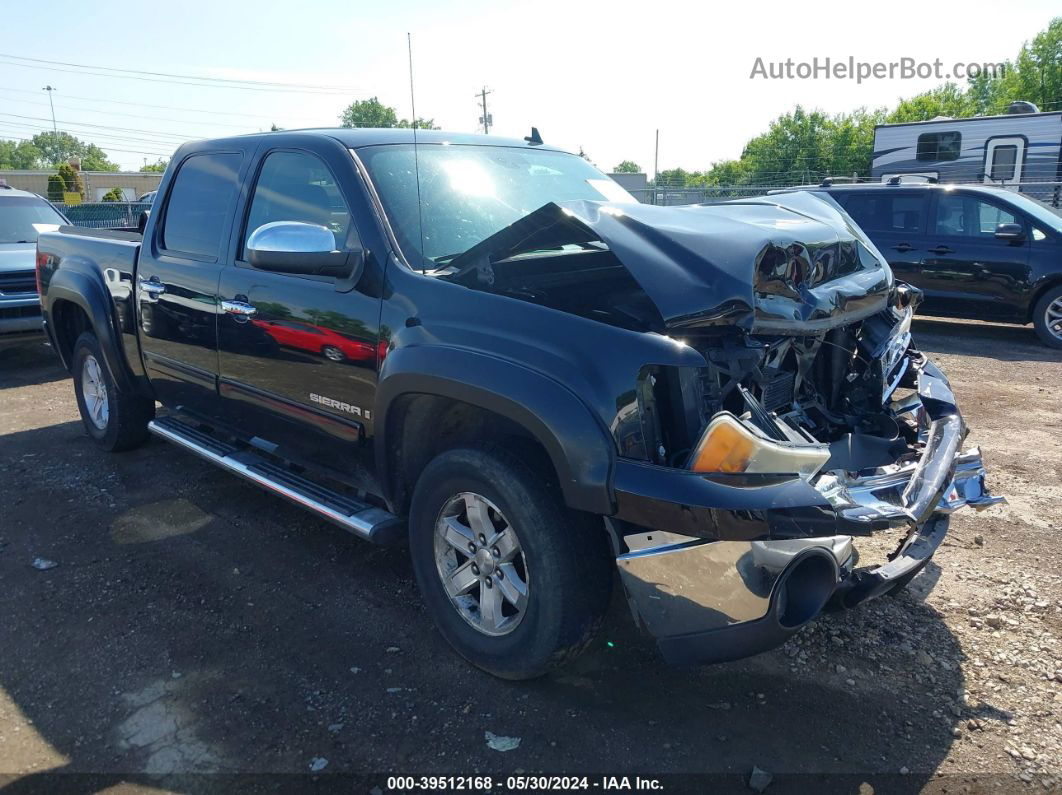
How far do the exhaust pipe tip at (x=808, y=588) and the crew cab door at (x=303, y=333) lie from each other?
1725mm

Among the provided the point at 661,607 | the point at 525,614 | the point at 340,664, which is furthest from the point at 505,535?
the point at 340,664

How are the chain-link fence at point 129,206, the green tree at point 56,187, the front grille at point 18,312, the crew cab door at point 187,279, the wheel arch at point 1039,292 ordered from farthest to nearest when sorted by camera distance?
the green tree at point 56,187 → the chain-link fence at point 129,206 → the wheel arch at point 1039,292 → the front grille at point 18,312 → the crew cab door at point 187,279

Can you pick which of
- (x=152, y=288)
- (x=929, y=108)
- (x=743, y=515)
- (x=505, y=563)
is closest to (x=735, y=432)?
(x=743, y=515)

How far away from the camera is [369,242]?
3338 mm

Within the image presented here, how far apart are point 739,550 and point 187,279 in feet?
10.8

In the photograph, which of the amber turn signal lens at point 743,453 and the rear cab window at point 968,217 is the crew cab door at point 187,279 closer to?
the amber turn signal lens at point 743,453

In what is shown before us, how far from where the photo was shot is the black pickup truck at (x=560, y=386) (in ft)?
8.14

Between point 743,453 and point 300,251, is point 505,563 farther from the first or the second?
point 300,251

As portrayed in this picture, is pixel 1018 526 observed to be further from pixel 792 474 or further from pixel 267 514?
pixel 267 514

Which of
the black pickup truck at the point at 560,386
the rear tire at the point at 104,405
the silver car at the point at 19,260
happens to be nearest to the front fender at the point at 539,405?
the black pickup truck at the point at 560,386

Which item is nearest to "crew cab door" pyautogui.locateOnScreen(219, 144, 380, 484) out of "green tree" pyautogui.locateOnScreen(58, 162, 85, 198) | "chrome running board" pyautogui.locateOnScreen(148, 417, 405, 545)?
"chrome running board" pyautogui.locateOnScreen(148, 417, 405, 545)

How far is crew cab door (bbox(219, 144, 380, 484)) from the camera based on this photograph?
11.1ft

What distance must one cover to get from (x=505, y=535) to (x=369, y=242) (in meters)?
1.32

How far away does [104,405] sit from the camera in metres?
5.73
